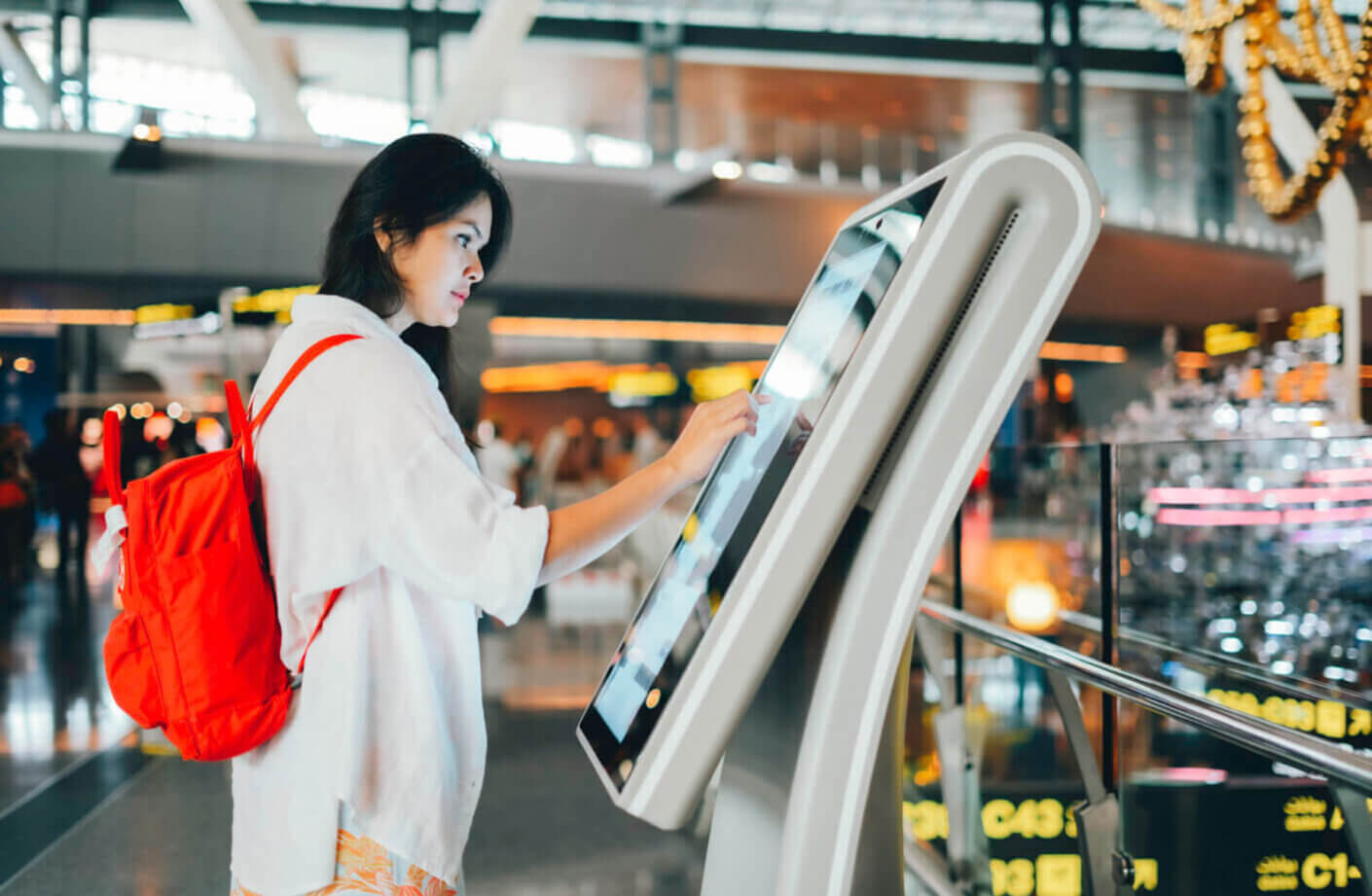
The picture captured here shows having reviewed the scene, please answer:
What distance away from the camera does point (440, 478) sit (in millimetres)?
1044

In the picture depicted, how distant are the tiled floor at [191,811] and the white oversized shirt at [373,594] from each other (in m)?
2.08

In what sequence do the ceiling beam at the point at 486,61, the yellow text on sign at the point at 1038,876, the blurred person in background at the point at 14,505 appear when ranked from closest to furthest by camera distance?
the yellow text on sign at the point at 1038,876 → the ceiling beam at the point at 486,61 → the blurred person in background at the point at 14,505

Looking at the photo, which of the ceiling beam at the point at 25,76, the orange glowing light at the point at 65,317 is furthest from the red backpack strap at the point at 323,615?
the ceiling beam at the point at 25,76

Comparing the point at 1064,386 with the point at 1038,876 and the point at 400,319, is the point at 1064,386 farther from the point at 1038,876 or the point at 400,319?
the point at 400,319

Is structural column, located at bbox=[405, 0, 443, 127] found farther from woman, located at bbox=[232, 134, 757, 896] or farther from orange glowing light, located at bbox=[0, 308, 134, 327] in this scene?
woman, located at bbox=[232, 134, 757, 896]

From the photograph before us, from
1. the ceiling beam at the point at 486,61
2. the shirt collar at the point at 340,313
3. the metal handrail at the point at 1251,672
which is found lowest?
the metal handrail at the point at 1251,672

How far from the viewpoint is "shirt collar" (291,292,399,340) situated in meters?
1.19

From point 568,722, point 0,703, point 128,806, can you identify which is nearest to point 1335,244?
point 568,722

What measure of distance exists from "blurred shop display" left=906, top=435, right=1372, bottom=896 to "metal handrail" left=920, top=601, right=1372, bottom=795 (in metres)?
0.25

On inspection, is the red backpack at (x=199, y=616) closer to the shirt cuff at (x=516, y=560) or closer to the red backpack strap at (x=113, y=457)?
the red backpack strap at (x=113, y=457)

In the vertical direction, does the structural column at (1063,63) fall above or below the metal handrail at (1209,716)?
above

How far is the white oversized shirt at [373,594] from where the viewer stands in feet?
3.42

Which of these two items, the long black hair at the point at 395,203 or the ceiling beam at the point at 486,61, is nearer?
the long black hair at the point at 395,203

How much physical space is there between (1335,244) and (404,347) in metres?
8.86
